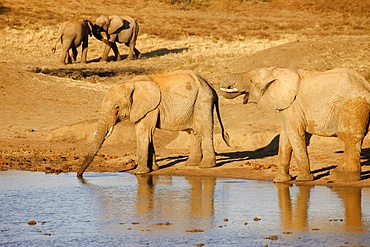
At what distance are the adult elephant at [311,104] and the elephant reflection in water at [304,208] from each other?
415 millimetres

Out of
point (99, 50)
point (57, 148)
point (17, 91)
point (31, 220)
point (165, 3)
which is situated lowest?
point (31, 220)

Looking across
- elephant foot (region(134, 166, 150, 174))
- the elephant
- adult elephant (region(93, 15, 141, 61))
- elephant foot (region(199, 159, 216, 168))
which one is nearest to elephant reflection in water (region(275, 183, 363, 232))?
elephant foot (region(199, 159, 216, 168))

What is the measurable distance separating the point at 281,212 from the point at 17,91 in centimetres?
1403

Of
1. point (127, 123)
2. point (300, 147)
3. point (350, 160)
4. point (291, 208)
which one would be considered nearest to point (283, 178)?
point (300, 147)

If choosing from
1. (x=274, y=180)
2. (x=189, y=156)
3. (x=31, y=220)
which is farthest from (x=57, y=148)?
(x=31, y=220)

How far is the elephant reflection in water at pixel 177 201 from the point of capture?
1151 centimetres

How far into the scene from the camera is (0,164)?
1644cm

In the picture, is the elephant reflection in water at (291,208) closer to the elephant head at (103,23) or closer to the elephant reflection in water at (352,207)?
the elephant reflection in water at (352,207)

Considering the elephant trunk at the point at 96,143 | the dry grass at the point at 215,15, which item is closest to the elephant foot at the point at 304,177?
the elephant trunk at the point at 96,143

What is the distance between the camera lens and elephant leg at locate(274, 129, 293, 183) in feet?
45.0

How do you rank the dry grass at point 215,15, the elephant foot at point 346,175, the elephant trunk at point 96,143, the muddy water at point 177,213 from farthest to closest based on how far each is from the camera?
the dry grass at point 215,15
the elephant trunk at point 96,143
the elephant foot at point 346,175
the muddy water at point 177,213

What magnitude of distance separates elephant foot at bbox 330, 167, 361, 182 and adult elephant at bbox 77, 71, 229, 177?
244cm

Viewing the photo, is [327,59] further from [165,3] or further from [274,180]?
[165,3]

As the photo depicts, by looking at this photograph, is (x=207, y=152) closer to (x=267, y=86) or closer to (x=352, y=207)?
(x=267, y=86)
